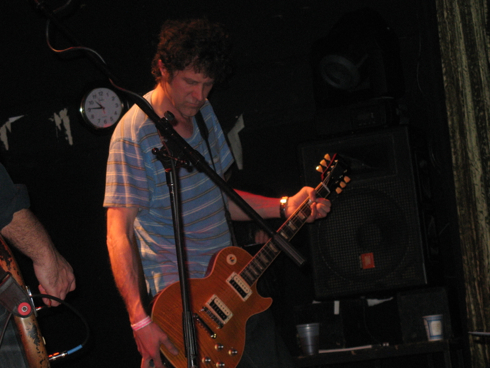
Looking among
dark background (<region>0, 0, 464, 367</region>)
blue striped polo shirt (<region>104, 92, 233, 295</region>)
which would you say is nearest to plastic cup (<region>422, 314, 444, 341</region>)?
dark background (<region>0, 0, 464, 367</region>)

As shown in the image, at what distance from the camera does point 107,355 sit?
362 cm

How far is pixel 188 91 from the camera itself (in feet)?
7.29

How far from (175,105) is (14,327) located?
1.20m

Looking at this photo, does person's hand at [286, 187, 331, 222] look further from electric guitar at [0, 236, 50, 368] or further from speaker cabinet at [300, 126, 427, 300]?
electric guitar at [0, 236, 50, 368]

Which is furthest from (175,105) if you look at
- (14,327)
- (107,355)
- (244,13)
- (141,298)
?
(107,355)

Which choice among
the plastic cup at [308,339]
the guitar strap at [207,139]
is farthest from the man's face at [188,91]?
the plastic cup at [308,339]

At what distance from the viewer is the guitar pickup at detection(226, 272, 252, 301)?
2.18 meters

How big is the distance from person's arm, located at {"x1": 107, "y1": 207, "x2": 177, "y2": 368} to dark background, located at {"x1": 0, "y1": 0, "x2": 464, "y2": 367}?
3.44 ft

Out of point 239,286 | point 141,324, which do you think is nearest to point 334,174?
point 239,286

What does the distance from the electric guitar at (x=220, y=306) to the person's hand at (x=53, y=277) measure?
0.53 metres

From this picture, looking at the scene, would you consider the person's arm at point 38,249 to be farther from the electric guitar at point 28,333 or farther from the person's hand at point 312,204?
the person's hand at point 312,204

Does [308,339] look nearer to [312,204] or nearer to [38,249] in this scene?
[312,204]

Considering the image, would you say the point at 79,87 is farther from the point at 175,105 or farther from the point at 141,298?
the point at 141,298

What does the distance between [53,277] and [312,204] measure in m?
1.33
